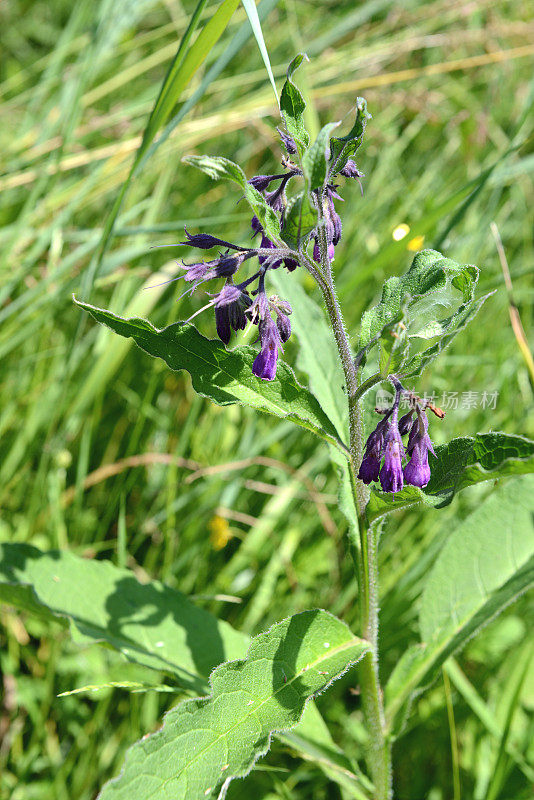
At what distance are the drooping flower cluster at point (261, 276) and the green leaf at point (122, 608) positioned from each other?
925 mm

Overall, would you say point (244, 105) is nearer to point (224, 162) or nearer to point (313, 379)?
point (313, 379)

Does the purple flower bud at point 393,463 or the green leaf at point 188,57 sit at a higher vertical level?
the green leaf at point 188,57

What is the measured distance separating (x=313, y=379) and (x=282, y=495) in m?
1.00

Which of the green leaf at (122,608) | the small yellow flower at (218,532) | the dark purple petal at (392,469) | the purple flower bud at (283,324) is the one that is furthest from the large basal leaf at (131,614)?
the purple flower bud at (283,324)

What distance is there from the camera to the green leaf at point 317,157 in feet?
4.23

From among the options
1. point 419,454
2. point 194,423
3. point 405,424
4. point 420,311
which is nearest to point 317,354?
point 420,311

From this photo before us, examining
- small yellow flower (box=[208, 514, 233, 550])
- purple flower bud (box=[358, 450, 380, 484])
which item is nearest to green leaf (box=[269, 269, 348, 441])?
purple flower bud (box=[358, 450, 380, 484])

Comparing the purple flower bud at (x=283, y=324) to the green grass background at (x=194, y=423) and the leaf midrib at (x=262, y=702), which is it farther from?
the green grass background at (x=194, y=423)

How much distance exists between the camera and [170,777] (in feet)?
4.83

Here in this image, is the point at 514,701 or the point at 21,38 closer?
the point at 514,701

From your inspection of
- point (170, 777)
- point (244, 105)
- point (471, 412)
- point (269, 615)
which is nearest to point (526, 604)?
point (471, 412)

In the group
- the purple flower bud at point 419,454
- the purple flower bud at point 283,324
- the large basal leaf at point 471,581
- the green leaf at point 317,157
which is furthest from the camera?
the large basal leaf at point 471,581

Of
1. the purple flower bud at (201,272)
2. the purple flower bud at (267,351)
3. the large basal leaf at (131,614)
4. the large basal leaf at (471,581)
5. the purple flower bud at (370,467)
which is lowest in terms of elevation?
the large basal leaf at (131,614)

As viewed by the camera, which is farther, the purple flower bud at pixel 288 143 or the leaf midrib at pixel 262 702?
the purple flower bud at pixel 288 143
